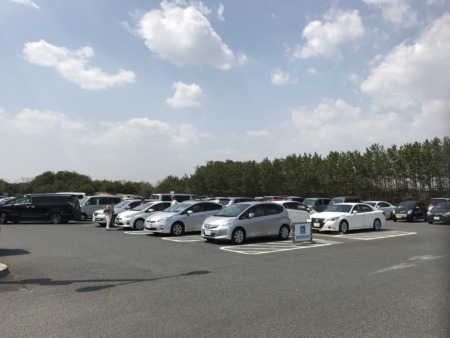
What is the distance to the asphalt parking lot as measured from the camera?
5.85 m

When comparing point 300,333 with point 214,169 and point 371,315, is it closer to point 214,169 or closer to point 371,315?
point 371,315

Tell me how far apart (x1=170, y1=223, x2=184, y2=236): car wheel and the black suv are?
38.9 ft

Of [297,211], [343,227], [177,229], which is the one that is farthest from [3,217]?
[343,227]

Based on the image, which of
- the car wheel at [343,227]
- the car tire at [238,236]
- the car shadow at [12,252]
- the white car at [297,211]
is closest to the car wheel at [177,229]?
the car tire at [238,236]

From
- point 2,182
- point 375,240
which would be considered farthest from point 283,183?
point 2,182

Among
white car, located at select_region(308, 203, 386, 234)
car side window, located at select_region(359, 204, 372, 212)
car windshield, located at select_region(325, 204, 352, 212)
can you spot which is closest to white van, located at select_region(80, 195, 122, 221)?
white car, located at select_region(308, 203, 386, 234)

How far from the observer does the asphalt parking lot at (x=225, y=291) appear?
5852mm

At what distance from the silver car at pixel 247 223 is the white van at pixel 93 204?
16.3m

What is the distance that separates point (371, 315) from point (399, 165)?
41.2m

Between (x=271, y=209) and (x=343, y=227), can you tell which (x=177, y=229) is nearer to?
(x=271, y=209)

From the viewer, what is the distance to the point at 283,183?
58.6 meters

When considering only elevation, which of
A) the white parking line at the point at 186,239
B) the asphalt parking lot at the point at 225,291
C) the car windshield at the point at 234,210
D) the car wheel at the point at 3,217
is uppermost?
the car windshield at the point at 234,210

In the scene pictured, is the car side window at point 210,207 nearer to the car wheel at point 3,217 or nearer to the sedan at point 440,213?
the car wheel at point 3,217

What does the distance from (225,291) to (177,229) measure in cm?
1127
